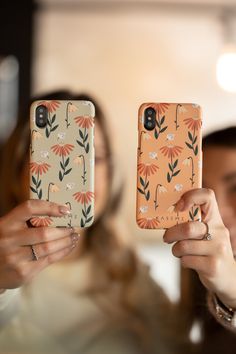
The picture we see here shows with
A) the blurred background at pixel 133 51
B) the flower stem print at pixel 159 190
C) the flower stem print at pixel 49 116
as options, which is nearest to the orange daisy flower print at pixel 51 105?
the flower stem print at pixel 49 116

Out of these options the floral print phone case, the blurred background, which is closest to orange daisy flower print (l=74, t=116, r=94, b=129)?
the floral print phone case

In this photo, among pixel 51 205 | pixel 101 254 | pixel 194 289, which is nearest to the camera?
pixel 51 205

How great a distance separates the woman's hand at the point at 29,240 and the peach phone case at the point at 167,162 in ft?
0.22

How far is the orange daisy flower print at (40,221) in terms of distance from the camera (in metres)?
0.49

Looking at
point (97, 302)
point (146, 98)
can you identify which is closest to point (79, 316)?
point (97, 302)

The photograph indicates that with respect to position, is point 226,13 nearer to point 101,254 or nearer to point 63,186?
point 101,254

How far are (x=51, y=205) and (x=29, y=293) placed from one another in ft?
0.80

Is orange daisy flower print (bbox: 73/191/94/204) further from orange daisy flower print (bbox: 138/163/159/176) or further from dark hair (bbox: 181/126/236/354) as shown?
dark hair (bbox: 181/126/236/354)

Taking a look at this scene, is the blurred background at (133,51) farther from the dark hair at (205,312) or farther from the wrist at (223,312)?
the wrist at (223,312)

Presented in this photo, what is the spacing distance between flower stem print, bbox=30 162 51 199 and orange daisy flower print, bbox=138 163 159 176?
0.25ft

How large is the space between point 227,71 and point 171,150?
1079 millimetres

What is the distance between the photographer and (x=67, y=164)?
50cm

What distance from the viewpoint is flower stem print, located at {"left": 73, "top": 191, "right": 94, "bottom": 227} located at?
49 cm

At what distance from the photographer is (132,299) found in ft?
2.31
